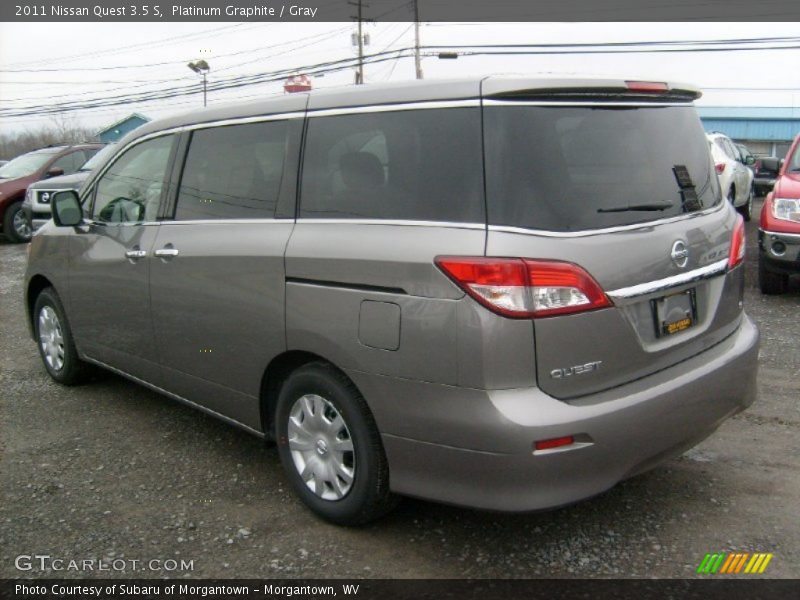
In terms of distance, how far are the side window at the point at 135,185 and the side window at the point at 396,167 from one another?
4.20ft

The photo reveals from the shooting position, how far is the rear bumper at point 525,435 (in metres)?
2.66

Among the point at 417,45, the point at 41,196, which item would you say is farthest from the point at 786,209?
the point at 417,45

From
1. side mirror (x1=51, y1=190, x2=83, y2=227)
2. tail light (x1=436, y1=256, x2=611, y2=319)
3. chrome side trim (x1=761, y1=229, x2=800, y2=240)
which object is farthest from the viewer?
chrome side trim (x1=761, y1=229, x2=800, y2=240)

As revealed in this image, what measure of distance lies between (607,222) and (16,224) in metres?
14.4

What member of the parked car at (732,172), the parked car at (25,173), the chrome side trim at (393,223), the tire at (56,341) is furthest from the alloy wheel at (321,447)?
the parked car at (25,173)

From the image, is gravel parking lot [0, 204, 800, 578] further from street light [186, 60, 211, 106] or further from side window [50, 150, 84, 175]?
street light [186, 60, 211, 106]

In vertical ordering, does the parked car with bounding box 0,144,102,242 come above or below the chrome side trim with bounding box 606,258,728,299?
below

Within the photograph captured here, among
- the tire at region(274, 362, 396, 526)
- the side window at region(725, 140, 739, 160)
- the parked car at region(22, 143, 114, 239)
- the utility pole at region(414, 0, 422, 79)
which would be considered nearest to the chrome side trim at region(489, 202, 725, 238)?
the tire at region(274, 362, 396, 526)

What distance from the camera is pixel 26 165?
1495cm

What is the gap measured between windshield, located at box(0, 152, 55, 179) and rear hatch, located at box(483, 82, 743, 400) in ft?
46.2

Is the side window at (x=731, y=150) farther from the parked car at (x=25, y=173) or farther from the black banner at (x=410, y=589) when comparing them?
the black banner at (x=410, y=589)

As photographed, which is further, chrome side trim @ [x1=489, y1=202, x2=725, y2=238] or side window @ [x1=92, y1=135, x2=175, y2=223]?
side window @ [x1=92, y1=135, x2=175, y2=223]

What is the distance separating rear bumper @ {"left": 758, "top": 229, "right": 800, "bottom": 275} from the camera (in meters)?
7.34

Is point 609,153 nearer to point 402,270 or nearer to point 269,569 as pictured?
point 402,270
